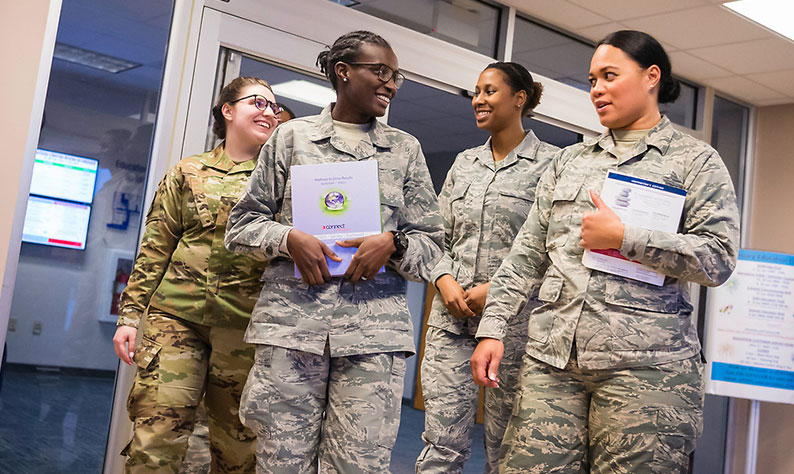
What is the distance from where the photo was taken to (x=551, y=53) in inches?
195

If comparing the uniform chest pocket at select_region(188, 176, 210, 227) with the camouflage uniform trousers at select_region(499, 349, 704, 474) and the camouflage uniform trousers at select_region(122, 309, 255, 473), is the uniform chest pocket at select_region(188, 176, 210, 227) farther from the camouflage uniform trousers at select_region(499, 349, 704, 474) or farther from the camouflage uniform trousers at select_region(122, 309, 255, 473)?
the camouflage uniform trousers at select_region(499, 349, 704, 474)

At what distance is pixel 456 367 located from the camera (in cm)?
255

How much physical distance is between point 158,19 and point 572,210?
2.15 meters

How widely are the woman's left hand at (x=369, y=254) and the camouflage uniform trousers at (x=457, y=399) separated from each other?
2.65 ft

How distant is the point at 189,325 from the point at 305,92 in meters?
1.58

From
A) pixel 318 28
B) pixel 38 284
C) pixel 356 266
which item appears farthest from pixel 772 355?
pixel 38 284

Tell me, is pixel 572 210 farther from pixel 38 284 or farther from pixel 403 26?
pixel 403 26

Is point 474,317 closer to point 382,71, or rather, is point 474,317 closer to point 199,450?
point 382,71

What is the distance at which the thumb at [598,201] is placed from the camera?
1.82 meters

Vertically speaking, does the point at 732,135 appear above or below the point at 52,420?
above

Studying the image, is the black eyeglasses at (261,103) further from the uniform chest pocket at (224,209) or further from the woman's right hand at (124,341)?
the woman's right hand at (124,341)

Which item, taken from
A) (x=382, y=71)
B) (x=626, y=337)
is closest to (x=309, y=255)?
(x=382, y=71)

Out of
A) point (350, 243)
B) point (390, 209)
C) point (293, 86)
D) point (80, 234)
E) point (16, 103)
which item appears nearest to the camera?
point (350, 243)

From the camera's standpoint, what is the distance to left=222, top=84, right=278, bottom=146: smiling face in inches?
102
